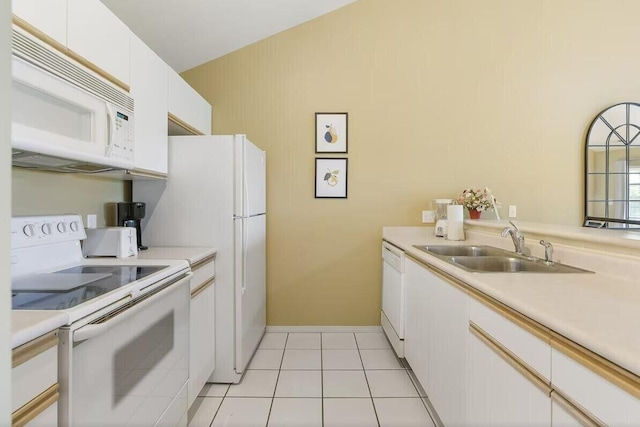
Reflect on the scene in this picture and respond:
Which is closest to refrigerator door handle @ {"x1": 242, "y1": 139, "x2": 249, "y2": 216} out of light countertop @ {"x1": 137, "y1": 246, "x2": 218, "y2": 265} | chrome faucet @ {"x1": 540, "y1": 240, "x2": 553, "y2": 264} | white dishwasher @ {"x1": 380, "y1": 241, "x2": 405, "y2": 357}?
light countertop @ {"x1": 137, "y1": 246, "x2": 218, "y2": 265}

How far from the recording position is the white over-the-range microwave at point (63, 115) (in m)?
1.09

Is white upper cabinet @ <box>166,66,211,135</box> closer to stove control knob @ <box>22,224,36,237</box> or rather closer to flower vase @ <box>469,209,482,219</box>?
stove control knob @ <box>22,224,36,237</box>

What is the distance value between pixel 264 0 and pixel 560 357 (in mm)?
2805

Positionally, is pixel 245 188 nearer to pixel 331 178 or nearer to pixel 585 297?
pixel 331 178

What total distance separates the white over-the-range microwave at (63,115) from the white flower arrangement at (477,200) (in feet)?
7.97

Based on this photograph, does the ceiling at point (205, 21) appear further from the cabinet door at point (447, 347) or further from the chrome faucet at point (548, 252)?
the chrome faucet at point (548, 252)

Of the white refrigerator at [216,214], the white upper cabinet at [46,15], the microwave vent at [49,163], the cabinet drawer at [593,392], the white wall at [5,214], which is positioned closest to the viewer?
the white wall at [5,214]

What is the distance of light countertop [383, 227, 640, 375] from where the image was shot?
0.73m

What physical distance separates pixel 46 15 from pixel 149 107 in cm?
71

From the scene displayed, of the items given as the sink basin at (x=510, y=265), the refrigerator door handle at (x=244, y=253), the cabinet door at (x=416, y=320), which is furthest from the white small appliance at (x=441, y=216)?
the refrigerator door handle at (x=244, y=253)

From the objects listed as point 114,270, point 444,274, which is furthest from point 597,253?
point 114,270

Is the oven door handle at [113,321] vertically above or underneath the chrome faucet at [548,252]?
underneath

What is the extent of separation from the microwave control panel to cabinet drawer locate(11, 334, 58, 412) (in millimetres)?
895

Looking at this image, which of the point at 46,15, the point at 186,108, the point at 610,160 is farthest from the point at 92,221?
the point at 610,160
